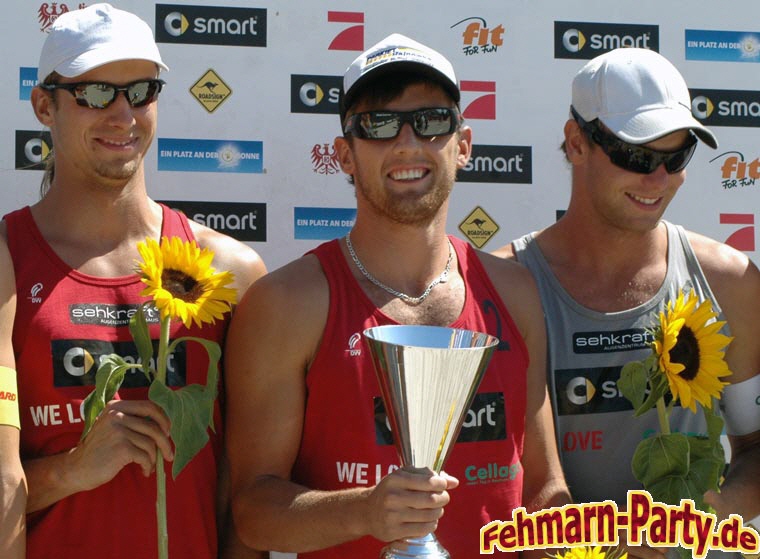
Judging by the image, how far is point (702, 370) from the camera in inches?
96.8

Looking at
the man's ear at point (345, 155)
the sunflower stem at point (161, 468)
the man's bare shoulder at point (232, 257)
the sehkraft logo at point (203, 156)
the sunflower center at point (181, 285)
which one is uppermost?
the sehkraft logo at point (203, 156)

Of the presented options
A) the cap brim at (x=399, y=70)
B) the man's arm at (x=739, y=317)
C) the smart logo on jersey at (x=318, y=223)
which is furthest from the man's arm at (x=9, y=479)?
the man's arm at (x=739, y=317)

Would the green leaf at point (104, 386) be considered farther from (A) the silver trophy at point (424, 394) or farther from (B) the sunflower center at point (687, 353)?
(B) the sunflower center at point (687, 353)

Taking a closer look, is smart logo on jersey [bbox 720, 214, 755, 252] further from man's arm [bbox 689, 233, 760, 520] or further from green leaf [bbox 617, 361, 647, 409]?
green leaf [bbox 617, 361, 647, 409]

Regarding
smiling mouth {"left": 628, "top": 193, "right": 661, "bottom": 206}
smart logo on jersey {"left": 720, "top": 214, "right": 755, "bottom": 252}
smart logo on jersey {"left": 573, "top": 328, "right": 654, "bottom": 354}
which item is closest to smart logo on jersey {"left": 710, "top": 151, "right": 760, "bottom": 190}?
smart logo on jersey {"left": 720, "top": 214, "right": 755, "bottom": 252}

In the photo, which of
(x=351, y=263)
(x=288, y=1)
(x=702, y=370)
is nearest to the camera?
(x=702, y=370)

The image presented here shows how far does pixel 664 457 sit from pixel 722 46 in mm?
2060

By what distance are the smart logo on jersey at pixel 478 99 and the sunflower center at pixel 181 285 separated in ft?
5.26

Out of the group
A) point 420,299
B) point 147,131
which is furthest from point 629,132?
point 147,131

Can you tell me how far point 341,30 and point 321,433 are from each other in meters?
1.64

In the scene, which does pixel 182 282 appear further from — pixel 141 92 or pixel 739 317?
pixel 739 317

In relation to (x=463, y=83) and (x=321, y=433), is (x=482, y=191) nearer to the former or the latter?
(x=463, y=83)

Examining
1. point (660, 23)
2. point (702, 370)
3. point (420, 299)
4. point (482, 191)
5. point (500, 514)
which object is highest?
point (660, 23)

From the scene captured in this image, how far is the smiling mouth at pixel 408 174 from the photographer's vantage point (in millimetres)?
2744
